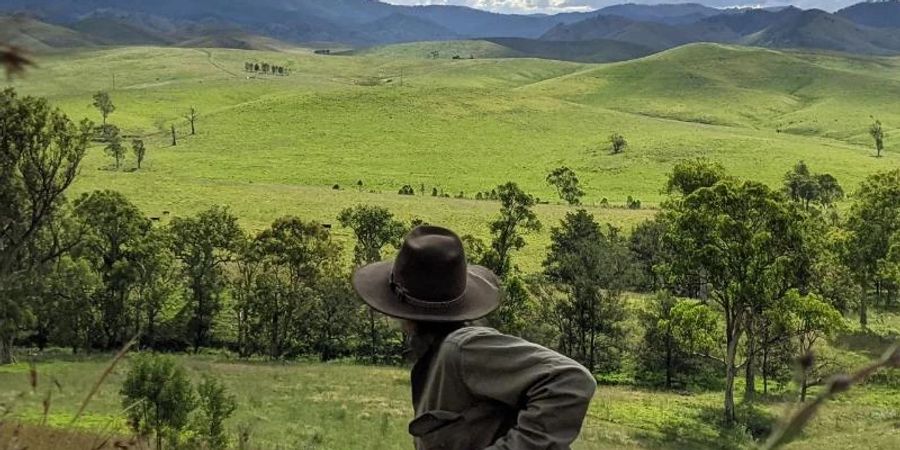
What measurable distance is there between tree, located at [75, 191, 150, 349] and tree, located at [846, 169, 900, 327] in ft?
147

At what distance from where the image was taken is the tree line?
132 ft

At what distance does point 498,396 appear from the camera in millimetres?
3051

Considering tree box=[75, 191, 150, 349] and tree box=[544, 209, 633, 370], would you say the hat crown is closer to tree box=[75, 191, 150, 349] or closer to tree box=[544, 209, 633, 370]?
tree box=[544, 209, 633, 370]

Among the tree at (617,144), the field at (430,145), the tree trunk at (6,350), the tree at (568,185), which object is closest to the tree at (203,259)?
the tree trunk at (6,350)

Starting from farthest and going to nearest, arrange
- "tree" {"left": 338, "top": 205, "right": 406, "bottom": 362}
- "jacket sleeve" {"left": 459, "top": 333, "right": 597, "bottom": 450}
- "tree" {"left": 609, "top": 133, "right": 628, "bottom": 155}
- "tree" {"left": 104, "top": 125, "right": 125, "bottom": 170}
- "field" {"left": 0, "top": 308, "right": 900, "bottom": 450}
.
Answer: "tree" {"left": 609, "top": 133, "right": 628, "bottom": 155}
"tree" {"left": 104, "top": 125, "right": 125, "bottom": 170}
"tree" {"left": 338, "top": 205, "right": 406, "bottom": 362}
"field" {"left": 0, "top": 308, "right": 900, "bottom": 450}
"jacket sleeve" {"left": 459, "top": 333, "right": 597, "bottom": 450}

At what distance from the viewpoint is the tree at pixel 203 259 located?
170 ft

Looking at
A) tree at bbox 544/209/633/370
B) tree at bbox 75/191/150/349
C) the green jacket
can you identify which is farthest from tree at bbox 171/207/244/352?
the green jacket

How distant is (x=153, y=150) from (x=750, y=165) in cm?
9181

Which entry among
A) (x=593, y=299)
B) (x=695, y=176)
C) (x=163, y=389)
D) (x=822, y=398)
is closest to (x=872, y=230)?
(x=695, y=176)

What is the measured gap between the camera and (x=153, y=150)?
408 feet

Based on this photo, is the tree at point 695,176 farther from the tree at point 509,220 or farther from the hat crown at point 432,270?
the hat crown at point 432,270

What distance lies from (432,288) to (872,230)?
52.8m

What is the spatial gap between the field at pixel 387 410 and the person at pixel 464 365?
17.0m

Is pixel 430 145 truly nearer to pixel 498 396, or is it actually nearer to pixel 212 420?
pixel 212 420
